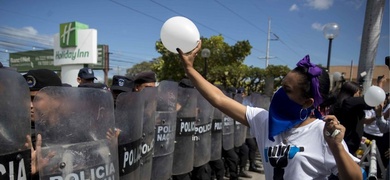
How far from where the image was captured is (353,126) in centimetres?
367

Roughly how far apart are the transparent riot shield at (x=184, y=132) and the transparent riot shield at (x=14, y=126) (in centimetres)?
212

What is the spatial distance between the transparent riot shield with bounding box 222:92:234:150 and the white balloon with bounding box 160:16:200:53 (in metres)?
2.86

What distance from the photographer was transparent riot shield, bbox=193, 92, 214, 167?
3876 millimetres

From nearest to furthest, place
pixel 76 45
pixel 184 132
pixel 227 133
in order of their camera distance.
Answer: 1. pixel 184 132
2. pixel 227 133
3. pixel 76 45

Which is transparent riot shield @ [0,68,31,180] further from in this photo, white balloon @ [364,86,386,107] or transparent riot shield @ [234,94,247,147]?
transparent riot shield @ [234,94,247,147]

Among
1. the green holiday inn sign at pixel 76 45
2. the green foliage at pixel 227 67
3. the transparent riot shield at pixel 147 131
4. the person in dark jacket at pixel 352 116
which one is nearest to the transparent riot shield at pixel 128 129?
the transparent riot shield at pixel 147 131

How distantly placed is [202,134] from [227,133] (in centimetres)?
101

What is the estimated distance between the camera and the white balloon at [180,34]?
1957mm

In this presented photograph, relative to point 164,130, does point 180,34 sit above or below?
above

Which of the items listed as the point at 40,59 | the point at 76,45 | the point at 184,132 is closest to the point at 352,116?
the point at 184,132

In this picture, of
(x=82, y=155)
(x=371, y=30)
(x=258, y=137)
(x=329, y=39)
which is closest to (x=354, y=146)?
(x=258, y=137)

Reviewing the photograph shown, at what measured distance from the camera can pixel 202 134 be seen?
3.94 meters

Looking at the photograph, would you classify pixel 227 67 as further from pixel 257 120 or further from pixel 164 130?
pixel 257 120

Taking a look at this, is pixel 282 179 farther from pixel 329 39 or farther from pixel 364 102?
pixel 329 39
